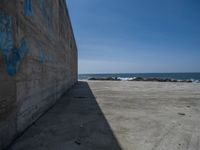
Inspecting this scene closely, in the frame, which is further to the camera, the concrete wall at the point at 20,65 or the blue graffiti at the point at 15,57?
the blue graffiti at the point at 15,57

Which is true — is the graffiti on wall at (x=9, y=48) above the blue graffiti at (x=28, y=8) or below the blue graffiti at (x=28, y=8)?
below

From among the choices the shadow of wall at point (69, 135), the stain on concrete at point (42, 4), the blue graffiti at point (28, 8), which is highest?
the stain on concrete at point (42, 4)

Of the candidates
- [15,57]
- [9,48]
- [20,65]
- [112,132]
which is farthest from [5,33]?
[112,132]

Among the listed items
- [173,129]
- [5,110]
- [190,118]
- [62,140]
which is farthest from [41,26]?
[190,118]

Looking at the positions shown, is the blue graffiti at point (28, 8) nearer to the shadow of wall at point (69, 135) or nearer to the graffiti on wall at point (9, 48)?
the graffiti on wall at point (9, 48)

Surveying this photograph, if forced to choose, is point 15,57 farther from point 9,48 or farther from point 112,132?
point 112,132

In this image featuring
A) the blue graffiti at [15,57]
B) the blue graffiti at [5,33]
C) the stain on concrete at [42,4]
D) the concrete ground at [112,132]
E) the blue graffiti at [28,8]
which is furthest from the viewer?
the stain on concrete at [42,4]

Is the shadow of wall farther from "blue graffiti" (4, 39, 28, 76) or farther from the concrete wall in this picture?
"blue graffiti" (4, 39, 28, 76)

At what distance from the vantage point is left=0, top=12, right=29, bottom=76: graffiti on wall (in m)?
2.62

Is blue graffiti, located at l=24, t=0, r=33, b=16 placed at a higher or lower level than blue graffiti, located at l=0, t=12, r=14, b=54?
higher

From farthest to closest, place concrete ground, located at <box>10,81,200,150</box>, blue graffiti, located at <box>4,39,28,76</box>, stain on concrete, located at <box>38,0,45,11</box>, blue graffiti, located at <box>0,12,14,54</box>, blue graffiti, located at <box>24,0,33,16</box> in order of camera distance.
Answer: stain on concrete, located at <box>38,0,45,11</box>, blue graffiti, located at <box>24,0,33,16</box>, concrete ground, located at <box>10,81,200,150</box>, blue graffiti, located at <box>4,39,28,76</box>, blue graffiti, located at <box>0,12,14,54</box>

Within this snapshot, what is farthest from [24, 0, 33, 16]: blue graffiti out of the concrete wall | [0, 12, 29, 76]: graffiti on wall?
[0, 12, 29, 76]: graffiti on wall

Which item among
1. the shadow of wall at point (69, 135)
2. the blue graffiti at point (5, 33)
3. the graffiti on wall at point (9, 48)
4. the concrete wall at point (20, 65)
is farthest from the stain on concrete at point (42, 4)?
the shadow of wall at point (69, 135)

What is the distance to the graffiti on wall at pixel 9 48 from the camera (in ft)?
8.61
